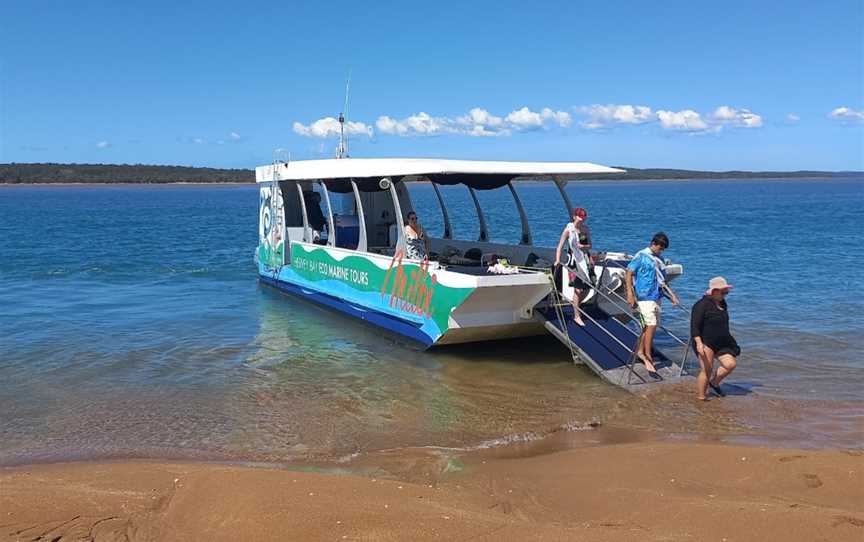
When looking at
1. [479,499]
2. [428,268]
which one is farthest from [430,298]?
[479,499]

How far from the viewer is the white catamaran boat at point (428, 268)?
393 inches

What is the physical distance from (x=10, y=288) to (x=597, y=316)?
14471 millimetres

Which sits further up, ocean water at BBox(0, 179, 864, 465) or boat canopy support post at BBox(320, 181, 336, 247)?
boat canopy support post at BBox(320, 181, 336, 247)

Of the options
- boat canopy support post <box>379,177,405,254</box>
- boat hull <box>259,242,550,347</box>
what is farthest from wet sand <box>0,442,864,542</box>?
boat canopy support post <box>379,177,405,254</box>

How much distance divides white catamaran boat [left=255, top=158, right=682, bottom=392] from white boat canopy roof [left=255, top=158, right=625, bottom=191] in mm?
28

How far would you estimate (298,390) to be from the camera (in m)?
9.39

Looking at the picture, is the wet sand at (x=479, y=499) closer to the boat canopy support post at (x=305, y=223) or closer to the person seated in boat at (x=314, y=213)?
the boat canopy support post at (x=305, y=223)

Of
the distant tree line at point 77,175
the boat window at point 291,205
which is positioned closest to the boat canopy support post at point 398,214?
the boat window at point 291,205

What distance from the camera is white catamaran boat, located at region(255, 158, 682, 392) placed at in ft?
32.8

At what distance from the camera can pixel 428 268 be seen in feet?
34.8

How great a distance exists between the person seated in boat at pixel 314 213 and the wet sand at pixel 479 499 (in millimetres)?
9248

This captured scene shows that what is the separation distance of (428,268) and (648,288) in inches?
122

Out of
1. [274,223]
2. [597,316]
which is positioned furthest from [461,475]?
[274,223]

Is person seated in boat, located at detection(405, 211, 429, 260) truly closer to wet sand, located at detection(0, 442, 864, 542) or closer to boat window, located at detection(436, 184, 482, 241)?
boat window, located at detection(436, 184, 482, 241)
